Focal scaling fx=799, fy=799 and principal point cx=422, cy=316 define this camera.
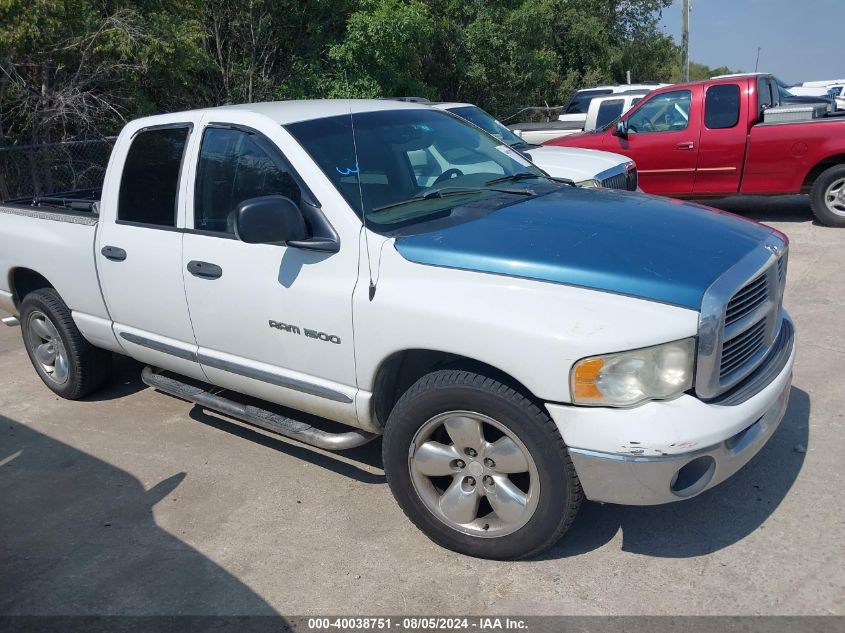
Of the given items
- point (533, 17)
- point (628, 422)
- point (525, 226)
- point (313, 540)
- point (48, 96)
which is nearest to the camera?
point (628, 422)

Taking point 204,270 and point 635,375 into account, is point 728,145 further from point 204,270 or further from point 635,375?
point 635,375

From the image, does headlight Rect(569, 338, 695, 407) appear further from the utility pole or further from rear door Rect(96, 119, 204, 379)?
the utility pole

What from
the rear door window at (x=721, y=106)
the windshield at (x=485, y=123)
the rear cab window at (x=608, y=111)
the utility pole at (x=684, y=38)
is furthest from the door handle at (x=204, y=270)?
the utility pole at (x=684, y=38)

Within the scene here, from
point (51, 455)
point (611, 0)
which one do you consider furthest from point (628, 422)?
point (611, 0)

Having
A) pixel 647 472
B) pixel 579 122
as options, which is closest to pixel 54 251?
pixel 647 472

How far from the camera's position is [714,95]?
32.7ft

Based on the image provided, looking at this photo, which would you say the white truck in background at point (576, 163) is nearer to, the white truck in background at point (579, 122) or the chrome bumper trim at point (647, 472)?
the white truck in background at point (579, 122)

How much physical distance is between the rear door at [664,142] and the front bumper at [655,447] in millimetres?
7602

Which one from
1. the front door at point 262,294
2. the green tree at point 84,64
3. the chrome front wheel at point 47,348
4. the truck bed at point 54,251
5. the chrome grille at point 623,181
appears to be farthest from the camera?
the green tree at point 84,64

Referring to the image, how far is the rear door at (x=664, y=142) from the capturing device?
397 inches

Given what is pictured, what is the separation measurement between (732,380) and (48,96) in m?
10.4

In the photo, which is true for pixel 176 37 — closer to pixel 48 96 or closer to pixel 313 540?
pixel 48 96

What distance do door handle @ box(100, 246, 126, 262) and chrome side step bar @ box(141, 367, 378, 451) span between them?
2.43 ft

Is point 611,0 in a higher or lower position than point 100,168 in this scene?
higher
